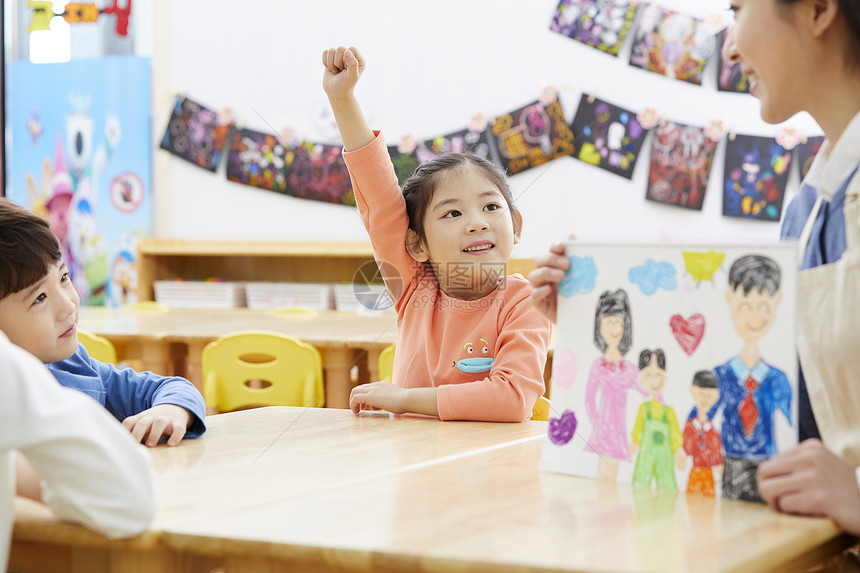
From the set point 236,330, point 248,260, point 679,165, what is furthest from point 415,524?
point 248,260

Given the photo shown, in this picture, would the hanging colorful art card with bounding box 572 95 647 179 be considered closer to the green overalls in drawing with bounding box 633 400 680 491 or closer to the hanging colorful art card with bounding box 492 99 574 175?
the hanging colorful art card with bounding box 492 99 574 175

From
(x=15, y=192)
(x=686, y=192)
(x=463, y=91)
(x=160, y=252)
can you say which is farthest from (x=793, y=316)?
(x=15, y=192)

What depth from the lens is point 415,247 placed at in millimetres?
1424

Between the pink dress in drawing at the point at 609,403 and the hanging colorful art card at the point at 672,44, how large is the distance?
326cm

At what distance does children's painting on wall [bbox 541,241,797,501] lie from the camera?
2.63ft

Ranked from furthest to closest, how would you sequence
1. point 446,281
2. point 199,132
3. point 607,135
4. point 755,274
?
point 199,132 < point 607,135 < point 446,281 < point 755,274

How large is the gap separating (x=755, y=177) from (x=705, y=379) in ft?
10.4

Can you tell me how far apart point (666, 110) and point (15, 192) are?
3.31 meters

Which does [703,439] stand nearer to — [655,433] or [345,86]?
[655,433]

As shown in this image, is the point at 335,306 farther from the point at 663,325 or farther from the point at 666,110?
the point at 663,325

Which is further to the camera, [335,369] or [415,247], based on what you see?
[335,369]

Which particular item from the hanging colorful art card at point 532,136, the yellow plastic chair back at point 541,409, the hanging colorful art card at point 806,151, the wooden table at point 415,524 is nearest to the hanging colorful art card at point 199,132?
the hanging colorful art card at point 532,136

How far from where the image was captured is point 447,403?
123cm

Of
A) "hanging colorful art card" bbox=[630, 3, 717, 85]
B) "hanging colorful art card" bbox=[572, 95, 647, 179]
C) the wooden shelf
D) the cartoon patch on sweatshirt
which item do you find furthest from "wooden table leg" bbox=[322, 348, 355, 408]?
"hanging colorful art card" bbox=[630, 3, 717, 85]
